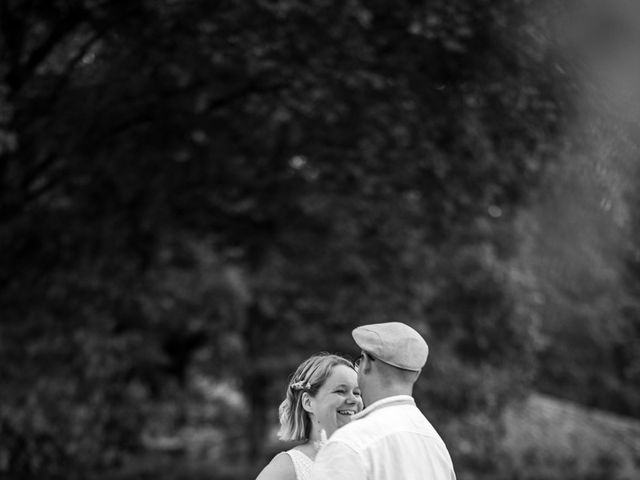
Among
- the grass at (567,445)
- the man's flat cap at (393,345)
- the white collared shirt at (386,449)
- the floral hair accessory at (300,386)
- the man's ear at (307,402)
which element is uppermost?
the man's flat cap at (393,345)

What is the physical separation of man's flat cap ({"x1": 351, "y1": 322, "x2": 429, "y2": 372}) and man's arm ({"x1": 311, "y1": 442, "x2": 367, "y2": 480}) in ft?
1.21

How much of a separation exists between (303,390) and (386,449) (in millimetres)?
1085

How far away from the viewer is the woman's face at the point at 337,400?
4.26 m

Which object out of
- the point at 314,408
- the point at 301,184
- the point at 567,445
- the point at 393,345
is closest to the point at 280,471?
the point at 314,408

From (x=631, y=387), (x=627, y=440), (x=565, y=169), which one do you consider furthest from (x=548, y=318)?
(x=565, y=169)

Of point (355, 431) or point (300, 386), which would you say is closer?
point (355, 431)

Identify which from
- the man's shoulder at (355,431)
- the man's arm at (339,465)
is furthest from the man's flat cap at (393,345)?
the man's arm at (339,465)

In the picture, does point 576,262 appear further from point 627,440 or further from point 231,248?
point 627,440

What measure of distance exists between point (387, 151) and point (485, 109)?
1.38m

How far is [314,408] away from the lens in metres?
4.30

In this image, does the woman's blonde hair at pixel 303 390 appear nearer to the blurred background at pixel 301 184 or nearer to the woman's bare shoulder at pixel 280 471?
the woman's bare shoulder at pixel 280 471

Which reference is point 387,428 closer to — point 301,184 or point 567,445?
point 301,184

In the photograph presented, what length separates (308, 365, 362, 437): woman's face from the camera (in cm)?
426

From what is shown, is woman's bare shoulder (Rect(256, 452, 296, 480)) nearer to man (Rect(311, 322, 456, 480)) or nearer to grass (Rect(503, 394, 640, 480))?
man (Rect(311, 322, 456, 480))
